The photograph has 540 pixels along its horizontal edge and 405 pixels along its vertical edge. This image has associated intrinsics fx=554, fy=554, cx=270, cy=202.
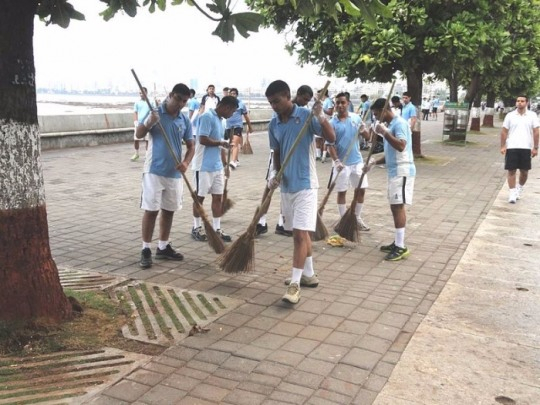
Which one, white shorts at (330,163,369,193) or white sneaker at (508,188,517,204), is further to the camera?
white sneaker at (508,188,517,204)

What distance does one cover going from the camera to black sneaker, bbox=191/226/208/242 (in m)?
6.55

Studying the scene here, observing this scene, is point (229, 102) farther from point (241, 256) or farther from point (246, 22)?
point (246, 22)

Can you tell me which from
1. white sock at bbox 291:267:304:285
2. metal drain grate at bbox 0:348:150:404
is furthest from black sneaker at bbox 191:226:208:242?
metal drain grate at bbox 0:348:150:404

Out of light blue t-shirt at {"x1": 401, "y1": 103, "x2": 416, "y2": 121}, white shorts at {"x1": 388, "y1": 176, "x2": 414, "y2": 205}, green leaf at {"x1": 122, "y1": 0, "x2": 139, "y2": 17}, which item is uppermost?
green leaf at {"x1": 122, "y1": 0, "x2": 139, "y2": 17}

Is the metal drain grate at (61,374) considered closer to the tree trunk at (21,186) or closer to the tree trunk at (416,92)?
the tree trunk at (21,186)

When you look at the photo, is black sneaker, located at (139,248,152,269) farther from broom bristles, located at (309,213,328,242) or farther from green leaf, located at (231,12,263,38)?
green leaf, located at (231,12,263,38)

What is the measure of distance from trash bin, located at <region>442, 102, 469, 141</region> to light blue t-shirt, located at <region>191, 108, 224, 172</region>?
558 inches

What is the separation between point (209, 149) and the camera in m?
6.51

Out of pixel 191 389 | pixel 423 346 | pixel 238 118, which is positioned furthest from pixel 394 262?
pixel 238 118

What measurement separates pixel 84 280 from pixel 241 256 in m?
1.43

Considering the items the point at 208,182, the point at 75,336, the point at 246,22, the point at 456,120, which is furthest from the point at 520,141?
the point at 456,120

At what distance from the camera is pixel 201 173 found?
21.5 ft

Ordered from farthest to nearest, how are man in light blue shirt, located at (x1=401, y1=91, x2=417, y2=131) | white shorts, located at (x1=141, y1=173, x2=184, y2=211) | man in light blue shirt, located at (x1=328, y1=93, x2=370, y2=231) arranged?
1. man in light blue shirt, located at (x1=401, y1=91, x2=417, y2=131)
2. man in light blue shirt, located at (x1=328, y1=93, x2=370, y2=231)
3. white shorts, located at (x1=141, y1=173, x2=184, y2=211)

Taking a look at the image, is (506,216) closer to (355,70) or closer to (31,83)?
(355,70)
